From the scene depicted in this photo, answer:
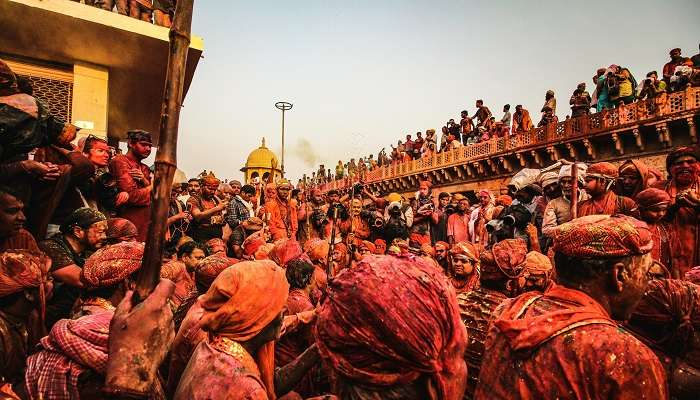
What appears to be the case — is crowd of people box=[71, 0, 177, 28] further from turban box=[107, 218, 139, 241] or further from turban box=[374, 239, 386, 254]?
turban box=[374, 239, 386, 254]

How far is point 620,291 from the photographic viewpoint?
5.20ft

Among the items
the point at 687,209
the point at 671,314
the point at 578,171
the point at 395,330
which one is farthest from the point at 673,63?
the point at 395,330

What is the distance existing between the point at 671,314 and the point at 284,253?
364 centimetres

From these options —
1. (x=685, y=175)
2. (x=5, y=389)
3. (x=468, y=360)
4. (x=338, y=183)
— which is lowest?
(x=468, y=360)

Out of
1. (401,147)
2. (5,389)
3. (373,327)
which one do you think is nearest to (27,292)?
(5,389)

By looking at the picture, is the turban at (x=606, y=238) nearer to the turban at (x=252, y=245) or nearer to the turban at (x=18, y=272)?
the turban at (x=18, y=272)

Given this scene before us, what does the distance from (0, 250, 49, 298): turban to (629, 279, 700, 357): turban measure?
3.34 metres

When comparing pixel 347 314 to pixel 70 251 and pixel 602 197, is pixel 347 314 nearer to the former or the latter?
pixel 70 251

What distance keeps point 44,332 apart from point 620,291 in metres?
3.08

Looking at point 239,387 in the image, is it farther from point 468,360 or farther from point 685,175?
point 685,175

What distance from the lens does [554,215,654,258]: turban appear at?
61.3 inches

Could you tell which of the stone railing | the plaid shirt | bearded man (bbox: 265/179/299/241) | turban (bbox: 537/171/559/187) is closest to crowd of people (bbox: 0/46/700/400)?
turban (bbox: 537/171/559/187)

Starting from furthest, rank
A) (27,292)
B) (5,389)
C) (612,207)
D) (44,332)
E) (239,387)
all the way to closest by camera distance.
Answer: (612,207)
(44,332)
(27,292)
(5,389)
(239,387)

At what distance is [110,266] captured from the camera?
2332mm
